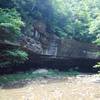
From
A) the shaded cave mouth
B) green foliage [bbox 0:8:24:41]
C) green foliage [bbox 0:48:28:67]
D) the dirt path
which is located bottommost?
the dirt path

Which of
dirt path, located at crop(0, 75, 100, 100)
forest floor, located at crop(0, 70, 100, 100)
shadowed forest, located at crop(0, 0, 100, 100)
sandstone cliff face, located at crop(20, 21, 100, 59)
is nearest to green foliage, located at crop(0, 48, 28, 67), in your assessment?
shadowed forest, located at crop(0, 0, 100, 100)

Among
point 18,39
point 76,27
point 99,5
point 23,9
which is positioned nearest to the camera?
point 18,39

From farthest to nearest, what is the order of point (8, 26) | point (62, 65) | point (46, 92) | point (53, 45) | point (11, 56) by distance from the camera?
1. point (62, 65)
2. point (53, 45)
3. point (11, 56)
4. point (8, 26)
5. point (46, 92)

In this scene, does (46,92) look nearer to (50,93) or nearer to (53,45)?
(50,93)

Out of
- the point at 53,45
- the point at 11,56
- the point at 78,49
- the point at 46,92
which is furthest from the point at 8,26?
the point at 78,49

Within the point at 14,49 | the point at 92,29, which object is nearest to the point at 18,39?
the point at 14,49

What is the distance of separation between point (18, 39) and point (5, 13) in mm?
3056

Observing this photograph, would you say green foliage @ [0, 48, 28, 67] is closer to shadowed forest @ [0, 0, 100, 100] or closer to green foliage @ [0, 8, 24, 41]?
shadowed forest @ [0, 0, 100, 100]

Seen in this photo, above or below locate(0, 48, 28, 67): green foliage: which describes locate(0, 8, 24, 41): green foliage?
above

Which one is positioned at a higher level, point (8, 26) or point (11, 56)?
point (8, 26)

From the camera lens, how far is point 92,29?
2448cm

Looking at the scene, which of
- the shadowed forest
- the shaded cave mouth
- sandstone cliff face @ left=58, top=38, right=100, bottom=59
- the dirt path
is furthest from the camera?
sandstone cliff face @ left=58, top=38, right=100, bottom=59

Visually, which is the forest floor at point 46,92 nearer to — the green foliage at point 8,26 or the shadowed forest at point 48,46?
the shadowed forest at point 48,46

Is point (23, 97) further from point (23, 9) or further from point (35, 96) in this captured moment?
point (23, 9)
